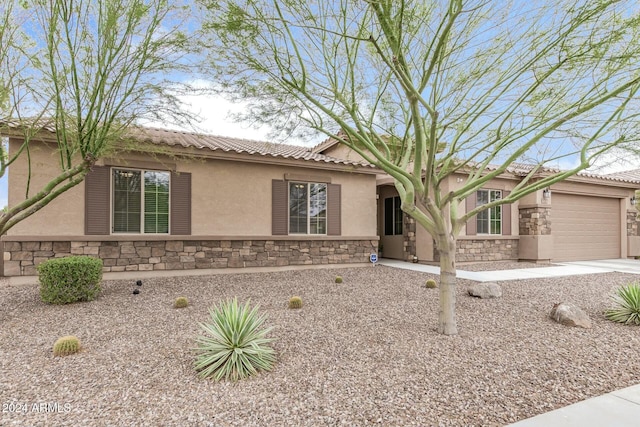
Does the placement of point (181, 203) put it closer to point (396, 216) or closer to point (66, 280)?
point (66, 280)

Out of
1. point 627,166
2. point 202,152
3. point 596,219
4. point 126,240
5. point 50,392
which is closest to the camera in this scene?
point 50,392

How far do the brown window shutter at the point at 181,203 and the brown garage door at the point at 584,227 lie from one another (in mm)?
13443

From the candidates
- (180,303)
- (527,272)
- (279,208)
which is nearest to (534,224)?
(527,272)

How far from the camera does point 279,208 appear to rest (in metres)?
10.2

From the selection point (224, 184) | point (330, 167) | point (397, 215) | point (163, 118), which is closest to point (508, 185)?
point (397, 215)

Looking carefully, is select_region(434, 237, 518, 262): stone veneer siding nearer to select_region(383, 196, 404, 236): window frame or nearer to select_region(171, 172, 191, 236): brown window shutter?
select_region(383, 196, 404, 236): window frame

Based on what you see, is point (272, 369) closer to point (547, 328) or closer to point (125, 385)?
point (125, 385)

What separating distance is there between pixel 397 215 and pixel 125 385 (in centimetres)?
1203

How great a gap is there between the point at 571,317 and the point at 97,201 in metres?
9.72

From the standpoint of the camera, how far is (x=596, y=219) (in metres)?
14.8

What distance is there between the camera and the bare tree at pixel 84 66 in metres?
4.99

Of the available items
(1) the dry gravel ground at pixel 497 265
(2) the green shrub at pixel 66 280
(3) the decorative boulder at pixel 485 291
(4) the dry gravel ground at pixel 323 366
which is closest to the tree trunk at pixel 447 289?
(4) the dry gravel ground at pixel 323 366

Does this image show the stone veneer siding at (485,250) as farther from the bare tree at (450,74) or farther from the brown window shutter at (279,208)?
the bare tree at (450,74)

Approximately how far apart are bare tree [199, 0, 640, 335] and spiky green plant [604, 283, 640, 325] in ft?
7.40
